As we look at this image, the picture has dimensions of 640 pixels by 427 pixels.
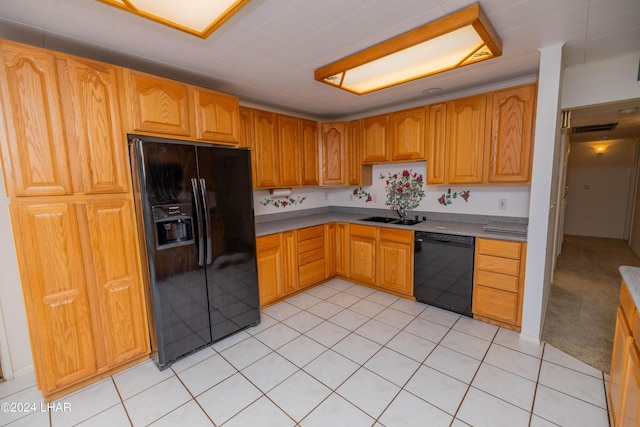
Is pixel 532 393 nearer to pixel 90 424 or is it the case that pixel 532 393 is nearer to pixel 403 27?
pixel 403 27

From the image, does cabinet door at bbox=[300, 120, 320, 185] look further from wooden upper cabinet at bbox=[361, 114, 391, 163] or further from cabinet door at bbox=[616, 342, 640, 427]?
cabinet door at bbox=[616, 342, 640, 427]

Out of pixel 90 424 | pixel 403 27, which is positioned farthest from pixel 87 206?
pixel 403 27

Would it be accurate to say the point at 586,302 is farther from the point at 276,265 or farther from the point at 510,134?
the point at 276,265

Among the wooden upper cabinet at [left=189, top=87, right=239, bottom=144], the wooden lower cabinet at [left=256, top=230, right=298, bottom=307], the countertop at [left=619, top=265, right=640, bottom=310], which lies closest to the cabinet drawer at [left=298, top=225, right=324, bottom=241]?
the wooden lower cabinet at [left=256, top=230, right=298, bottom=307]

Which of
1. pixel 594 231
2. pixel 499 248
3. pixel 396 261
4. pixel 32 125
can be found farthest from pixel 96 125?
pixel 594 231

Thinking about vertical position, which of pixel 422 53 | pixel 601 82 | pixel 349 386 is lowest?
pixel 349 386

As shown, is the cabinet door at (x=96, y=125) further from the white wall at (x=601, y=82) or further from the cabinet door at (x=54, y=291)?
the white wall at (x=601, y=82)

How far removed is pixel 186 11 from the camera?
1.40 metres

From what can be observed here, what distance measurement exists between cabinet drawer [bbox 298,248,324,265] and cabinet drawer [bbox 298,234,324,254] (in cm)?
4

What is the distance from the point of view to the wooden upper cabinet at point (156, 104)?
1938 mm

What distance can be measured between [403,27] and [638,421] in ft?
7.05

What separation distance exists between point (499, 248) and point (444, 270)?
0.55 meters

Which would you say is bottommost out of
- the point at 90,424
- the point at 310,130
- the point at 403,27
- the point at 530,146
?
the point at 90,424

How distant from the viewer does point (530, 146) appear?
93.8 inches
